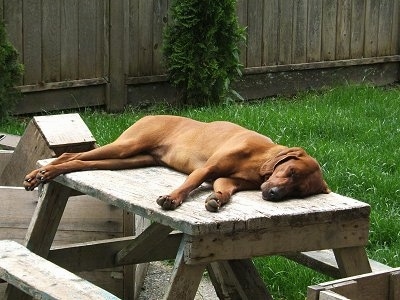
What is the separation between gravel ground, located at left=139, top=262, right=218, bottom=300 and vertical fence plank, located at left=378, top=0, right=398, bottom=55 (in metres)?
7.57

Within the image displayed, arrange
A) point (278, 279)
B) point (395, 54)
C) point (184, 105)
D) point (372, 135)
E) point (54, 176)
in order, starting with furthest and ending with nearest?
point (395, 54) → point (184, 105) → point (372, 135) → point (278, 279) → point (54, 176)

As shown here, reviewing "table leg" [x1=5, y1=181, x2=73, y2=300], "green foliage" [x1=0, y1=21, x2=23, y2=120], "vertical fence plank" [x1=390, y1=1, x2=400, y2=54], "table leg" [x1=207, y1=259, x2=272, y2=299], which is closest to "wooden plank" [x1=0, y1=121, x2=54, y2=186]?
"table leg" [x1=5, y1=181, x2=73, y2=300]

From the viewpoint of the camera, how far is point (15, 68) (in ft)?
32.1

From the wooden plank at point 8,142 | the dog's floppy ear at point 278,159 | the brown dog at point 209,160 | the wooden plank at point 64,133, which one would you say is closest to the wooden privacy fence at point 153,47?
the wooden plank at point 8,142

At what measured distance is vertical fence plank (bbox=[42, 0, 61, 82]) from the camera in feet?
34.6

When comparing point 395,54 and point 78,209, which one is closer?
point 78,209

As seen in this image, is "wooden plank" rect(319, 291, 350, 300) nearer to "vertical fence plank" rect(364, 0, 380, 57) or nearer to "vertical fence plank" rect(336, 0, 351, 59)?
"vertical fence plank" rect(336, 0, 351, 59)

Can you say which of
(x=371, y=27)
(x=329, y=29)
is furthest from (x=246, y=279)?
(x=371, y=27)

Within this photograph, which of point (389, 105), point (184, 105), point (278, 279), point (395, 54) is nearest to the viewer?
point (278, 279)

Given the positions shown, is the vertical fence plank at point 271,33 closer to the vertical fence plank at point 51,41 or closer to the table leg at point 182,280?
the vertical fence plank at point 51,41

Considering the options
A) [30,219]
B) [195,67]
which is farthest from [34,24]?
[30,219]

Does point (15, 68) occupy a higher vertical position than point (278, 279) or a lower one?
higher

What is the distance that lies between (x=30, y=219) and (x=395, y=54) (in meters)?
9.02

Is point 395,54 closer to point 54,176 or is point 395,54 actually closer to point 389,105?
point 389,105
